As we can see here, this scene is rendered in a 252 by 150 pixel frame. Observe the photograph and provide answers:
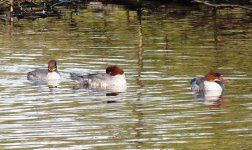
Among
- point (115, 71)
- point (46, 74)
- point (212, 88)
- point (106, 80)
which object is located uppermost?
point (115, 71)

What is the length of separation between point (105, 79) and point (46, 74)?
215 cm

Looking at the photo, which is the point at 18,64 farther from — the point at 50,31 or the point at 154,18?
the point at 154,18

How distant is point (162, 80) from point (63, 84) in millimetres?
2753

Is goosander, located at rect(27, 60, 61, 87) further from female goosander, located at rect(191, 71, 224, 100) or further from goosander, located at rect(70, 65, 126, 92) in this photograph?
female goosander, located at rect(191, 71, 224, 100)

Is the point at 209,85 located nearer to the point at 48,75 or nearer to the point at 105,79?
the point at 105,79

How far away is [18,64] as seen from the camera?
27.9m

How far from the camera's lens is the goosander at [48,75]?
25172 mm

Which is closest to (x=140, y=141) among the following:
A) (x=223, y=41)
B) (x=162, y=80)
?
(x=162, y=80)

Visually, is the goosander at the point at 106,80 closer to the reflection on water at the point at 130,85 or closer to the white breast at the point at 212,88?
the reflection on water at the point at 130,85

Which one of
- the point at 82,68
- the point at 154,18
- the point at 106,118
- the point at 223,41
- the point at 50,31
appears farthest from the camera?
the point at 154,18

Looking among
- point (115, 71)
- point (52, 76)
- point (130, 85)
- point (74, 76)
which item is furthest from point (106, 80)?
point (52, 76)

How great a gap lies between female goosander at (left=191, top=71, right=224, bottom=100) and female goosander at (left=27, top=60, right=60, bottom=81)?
4285 millimetres

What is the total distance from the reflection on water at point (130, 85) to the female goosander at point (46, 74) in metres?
0.36

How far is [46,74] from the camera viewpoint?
1014 inches
